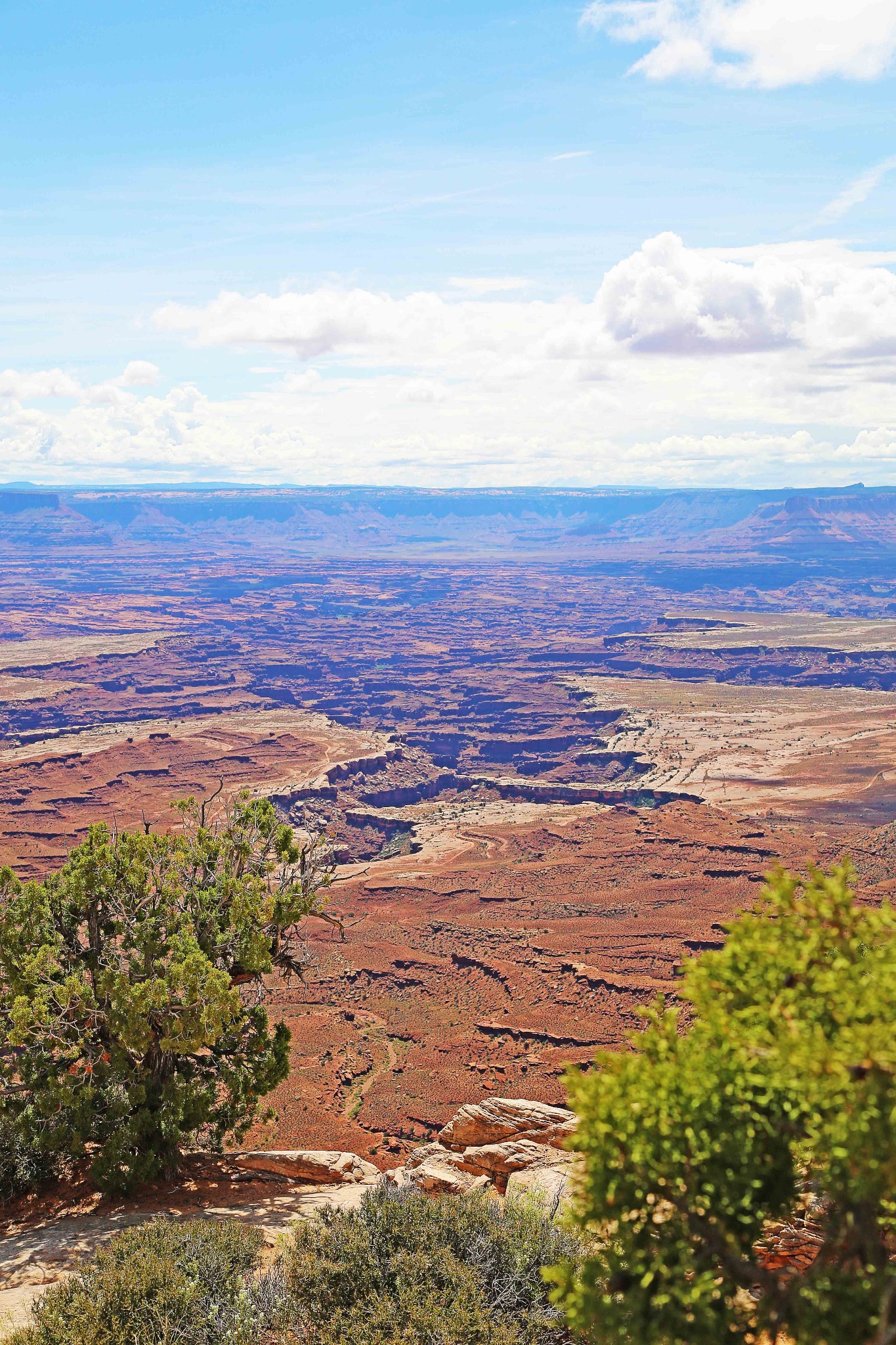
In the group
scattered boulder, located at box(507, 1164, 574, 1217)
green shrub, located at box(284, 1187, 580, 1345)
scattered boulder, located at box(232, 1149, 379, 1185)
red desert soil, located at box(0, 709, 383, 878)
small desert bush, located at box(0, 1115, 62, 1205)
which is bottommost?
red desert soil, located at box(0, 709, 383, 878)

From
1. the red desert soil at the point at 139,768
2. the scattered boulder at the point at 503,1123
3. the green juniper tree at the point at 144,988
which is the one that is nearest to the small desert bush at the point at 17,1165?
the green juniper tree at the point at 144,988

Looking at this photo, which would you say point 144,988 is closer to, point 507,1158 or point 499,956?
point 507,1158

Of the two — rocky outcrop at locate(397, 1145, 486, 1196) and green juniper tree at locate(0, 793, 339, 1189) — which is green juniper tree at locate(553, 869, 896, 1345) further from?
green juniper tree at locate(0, 793, 339, 1189)

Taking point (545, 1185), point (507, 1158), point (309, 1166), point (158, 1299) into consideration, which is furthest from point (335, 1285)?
point (309, 1166)

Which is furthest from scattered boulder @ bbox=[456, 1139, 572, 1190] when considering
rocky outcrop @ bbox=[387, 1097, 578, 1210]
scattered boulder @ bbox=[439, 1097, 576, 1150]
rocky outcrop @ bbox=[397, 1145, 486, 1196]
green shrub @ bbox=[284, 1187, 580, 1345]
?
green shrub @ bbox=[284, 1187, 580, 1345]

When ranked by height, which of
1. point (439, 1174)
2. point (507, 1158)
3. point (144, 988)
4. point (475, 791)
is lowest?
point (475, 791)

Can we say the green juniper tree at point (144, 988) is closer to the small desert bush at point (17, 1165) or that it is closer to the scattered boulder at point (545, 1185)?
the small desert bush at point (17, 1165)

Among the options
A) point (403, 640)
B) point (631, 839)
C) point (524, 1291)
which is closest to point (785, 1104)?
point (524, 1291)
